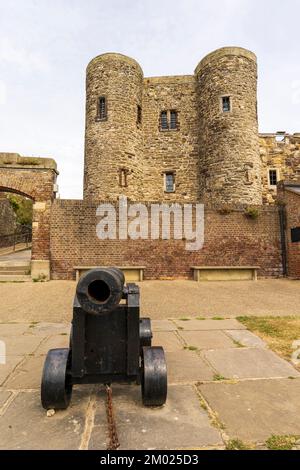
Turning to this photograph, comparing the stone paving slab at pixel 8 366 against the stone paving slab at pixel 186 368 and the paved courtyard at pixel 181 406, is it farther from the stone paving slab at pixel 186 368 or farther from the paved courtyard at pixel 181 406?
the stone paving slab at pixel 186 368

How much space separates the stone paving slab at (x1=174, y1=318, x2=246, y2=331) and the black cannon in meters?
2.93

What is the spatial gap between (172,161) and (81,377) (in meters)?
19.6

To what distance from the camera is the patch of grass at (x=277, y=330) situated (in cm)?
427

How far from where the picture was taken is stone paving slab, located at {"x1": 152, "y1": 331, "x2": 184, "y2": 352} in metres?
A: 4.37

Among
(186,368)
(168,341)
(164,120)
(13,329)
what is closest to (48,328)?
(13,329)

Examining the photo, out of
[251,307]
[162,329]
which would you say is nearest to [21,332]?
[162,329]

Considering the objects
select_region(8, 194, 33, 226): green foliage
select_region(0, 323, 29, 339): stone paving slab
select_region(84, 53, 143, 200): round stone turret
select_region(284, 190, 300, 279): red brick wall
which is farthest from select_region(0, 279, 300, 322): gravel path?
select_region(8, 194, 33, 226): green foliage

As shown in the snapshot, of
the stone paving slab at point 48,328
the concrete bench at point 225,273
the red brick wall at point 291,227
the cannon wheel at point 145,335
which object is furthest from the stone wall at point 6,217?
A: the cannon wheel at point 145,335

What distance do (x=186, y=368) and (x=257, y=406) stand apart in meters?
1.08

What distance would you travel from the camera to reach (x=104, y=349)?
8.93ft

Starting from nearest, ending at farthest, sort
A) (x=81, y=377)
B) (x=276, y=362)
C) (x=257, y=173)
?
(x=81, y=377), (x=276, y=362), (x=257, y=173)

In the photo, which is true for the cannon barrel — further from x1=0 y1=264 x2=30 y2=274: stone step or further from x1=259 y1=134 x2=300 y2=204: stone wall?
x1=259 y1=134 x2=300 y2=204: stone wall

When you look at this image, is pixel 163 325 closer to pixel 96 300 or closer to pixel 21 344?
pixel 21 344
